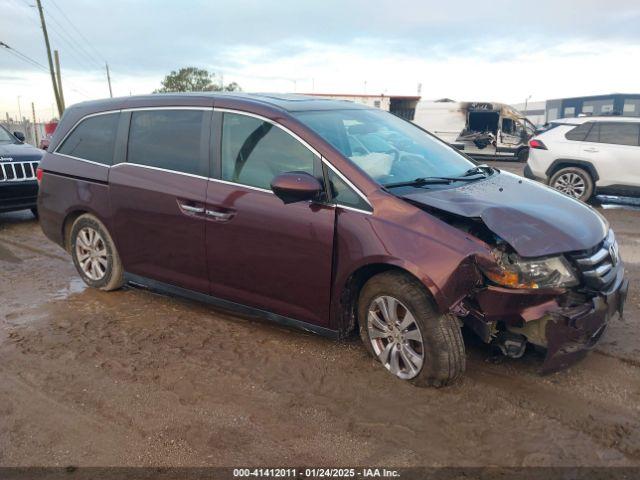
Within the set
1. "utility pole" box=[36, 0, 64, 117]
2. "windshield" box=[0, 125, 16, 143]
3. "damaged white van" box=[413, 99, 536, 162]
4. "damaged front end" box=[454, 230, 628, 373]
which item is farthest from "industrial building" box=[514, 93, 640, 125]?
"damaged front end" box=[454, 230, 628, 373]

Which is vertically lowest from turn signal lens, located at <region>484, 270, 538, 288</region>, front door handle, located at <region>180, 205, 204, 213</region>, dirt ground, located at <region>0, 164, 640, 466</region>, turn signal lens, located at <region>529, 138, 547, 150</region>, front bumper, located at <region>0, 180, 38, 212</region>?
dirt ground, located at <region>0, 164, 640, 466</region>

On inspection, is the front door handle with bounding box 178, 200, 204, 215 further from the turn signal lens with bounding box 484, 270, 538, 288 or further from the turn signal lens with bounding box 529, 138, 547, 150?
the turn signal lens with bounding box 529, 138, 547, 150

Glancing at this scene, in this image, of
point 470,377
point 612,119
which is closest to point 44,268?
point 470,377

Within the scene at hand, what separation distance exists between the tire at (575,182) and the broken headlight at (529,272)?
7534 millimetres

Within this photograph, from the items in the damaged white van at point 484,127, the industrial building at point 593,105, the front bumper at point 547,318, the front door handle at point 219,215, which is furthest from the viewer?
the industrial building at point 593,105

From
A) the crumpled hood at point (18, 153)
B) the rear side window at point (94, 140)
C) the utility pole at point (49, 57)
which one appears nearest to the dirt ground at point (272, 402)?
the rear side window at point (94, 140)

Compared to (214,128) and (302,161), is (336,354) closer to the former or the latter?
(302,161)

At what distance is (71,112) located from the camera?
507 centimetres

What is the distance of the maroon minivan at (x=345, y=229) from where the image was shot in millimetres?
2973

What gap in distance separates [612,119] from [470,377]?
8.26m

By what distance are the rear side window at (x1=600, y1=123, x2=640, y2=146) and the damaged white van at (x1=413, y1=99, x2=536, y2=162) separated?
28.5ft

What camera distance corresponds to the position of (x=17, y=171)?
7840mm

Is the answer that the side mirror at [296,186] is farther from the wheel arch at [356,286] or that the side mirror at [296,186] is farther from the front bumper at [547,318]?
the front bumper at [547,318]

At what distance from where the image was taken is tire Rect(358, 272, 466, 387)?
3068 millimetres
